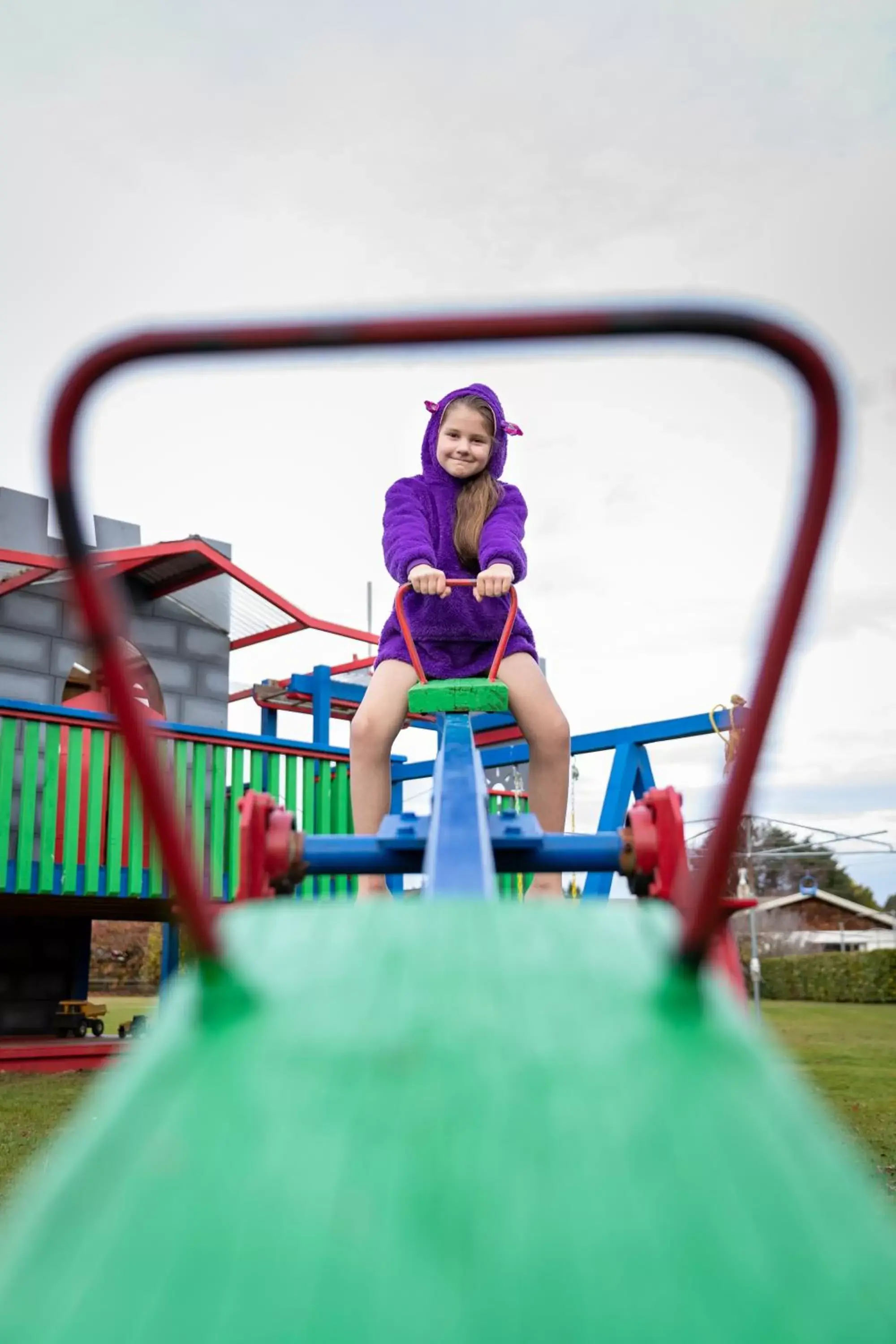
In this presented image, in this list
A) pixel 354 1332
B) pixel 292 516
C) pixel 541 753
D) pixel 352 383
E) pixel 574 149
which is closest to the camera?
pixel 354 1332

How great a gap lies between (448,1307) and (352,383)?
900 millimetres

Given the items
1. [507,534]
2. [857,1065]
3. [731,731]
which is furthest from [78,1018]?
[731,731]

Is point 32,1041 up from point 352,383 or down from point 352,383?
down

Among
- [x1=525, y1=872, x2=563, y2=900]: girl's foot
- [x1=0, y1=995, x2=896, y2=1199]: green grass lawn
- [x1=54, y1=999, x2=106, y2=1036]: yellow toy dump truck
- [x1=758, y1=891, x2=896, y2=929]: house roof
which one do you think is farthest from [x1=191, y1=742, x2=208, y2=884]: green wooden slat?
[x1=758, y1=891, x2=896, y2=929]: house roof

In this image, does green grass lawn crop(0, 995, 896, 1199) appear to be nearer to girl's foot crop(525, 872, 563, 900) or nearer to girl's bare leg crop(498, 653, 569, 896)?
girl's foot crop(525, 872, 563, 900)

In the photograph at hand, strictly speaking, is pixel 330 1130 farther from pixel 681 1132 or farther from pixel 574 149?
pixel 574 149

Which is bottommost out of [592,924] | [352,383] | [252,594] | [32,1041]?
[32,1041]

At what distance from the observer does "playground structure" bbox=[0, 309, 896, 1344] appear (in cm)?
46

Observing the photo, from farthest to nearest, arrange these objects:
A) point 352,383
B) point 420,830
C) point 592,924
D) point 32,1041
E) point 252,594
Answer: point 252,594, point 32,1041, point 420,830, point 352,383, point 592,924

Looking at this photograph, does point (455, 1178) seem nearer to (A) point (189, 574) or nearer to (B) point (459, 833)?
(B) point (459, 833)

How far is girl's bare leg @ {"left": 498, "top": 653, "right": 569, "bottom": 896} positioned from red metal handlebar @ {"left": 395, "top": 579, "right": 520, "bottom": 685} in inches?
3.0

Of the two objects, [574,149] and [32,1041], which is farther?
[32,1041]

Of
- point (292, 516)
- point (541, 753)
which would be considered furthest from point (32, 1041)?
point (541, 753)

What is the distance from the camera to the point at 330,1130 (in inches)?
21.1
